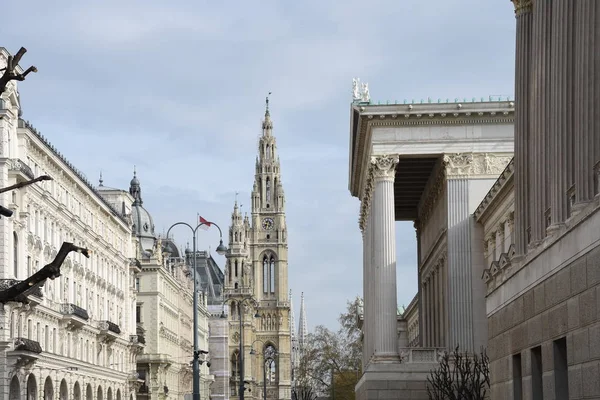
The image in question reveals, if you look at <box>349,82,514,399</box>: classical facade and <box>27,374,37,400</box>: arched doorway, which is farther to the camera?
<box>27,374,37,400</box>: arched doorway

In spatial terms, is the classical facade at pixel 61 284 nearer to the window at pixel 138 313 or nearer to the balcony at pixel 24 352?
the balcony at pixel 24 352

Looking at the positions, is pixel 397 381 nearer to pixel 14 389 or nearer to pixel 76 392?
pixel 14 389

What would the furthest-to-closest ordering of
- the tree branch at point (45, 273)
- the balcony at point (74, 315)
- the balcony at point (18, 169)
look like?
the balcony at point (74, 315) → the balcony at point (18, 169) → the tree branch at point (45, 273)

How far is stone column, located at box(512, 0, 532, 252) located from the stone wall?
2.73 metres

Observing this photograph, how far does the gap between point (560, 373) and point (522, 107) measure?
8119 millimetres

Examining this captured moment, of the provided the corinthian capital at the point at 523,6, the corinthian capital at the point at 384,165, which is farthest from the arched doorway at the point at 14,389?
the corinthian capital at the point at 523,6

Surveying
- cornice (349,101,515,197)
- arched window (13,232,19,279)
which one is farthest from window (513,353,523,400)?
arched window (13,232,19,279)

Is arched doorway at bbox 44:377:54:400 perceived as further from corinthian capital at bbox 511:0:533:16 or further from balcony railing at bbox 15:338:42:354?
corinthian capital at bbox 511:0:533:16

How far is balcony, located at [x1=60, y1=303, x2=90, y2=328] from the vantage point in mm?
74812

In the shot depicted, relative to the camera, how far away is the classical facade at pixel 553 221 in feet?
60.0

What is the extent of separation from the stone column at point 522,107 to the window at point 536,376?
4681 mm

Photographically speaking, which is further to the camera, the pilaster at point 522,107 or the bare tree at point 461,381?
the bare tree at point 461,381

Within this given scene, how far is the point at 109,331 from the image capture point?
88.6 m

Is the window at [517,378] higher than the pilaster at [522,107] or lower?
lower
